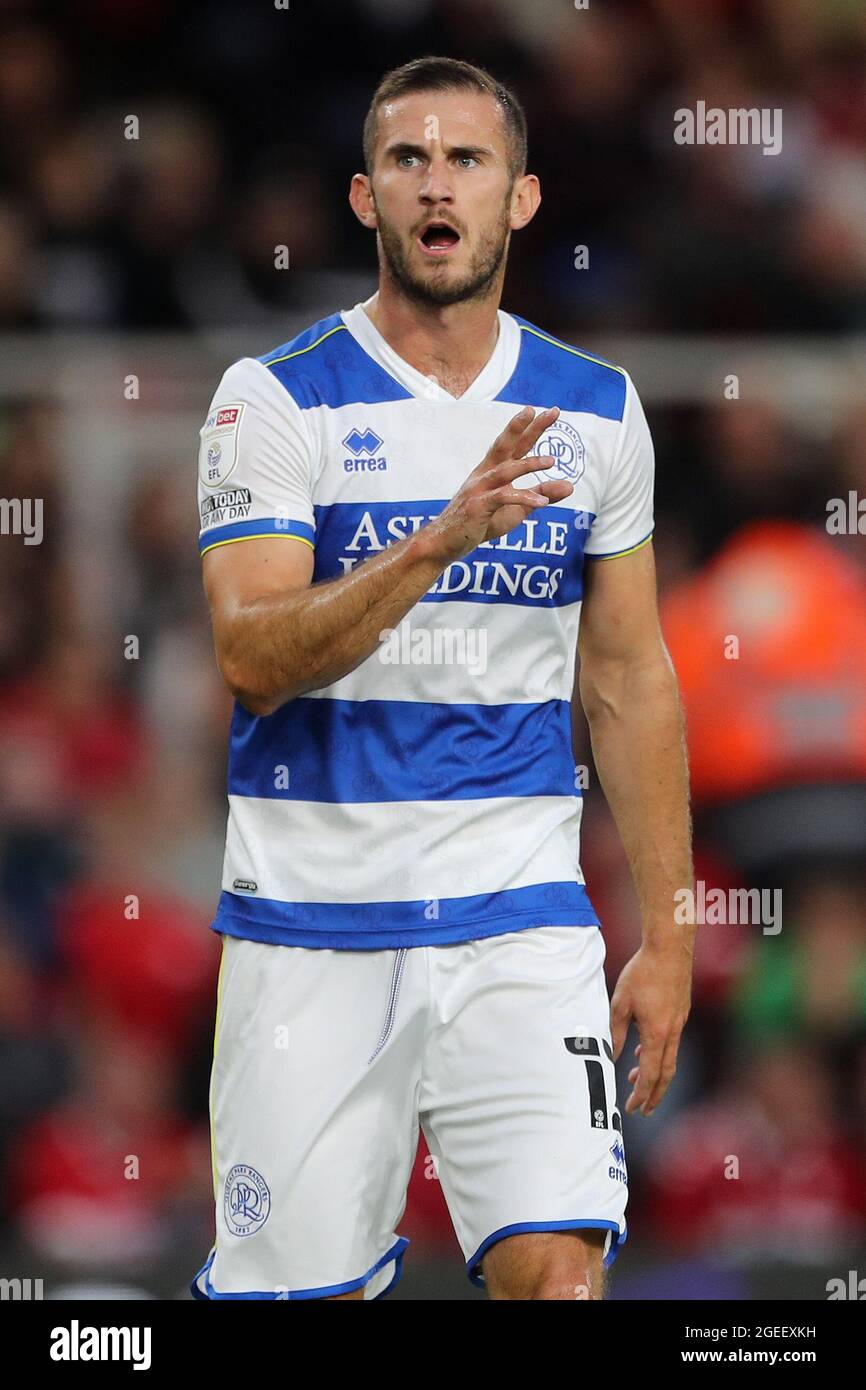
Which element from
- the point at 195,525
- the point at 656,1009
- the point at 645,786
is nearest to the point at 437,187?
the point at 645,786

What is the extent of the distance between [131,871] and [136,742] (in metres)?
0.40

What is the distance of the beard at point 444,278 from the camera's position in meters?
3.05

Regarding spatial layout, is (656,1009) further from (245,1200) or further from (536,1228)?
(245,1200)

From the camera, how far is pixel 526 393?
3100 mm

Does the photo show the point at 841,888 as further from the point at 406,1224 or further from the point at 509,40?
the point at 509,40

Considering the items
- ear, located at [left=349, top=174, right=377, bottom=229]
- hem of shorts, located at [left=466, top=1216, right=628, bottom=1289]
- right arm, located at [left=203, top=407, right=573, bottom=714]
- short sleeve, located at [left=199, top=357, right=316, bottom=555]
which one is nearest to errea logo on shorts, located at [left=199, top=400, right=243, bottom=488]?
short sleeve, located at [left=199, top=357, right=316, bottom=555]

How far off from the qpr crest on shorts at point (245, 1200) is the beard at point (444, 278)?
137 centimetres

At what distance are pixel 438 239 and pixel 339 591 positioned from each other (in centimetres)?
72

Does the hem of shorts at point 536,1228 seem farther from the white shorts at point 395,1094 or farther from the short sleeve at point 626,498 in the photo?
the short sleeve at point 626,498

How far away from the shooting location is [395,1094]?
9.35 feet

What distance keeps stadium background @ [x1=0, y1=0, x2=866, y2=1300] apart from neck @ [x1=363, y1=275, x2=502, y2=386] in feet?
6.81

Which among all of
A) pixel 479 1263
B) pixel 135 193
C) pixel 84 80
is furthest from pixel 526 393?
pixel 84 80

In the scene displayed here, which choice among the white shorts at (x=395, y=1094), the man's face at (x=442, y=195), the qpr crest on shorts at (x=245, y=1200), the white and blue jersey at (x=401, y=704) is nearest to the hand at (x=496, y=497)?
the white and blue jersey at (x=401, y=704)

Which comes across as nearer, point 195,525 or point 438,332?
point 438,332
